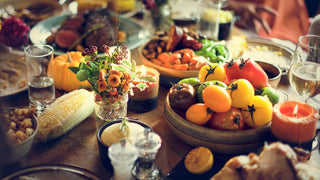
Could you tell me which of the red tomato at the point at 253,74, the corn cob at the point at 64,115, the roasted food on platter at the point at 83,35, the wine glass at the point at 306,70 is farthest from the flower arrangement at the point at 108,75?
the roasted food on platter at the point at 83,35

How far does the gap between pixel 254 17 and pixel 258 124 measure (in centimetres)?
165

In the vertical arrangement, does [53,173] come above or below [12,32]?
below

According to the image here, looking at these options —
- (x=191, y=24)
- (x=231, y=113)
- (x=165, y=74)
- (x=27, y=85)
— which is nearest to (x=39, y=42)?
(x=27, y=85)

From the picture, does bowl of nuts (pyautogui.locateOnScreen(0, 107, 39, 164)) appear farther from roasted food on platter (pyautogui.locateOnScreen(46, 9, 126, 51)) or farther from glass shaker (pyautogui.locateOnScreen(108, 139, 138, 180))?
roasted food on platter (pyautogui.locateOnScreen(46, 9, 126, 51))

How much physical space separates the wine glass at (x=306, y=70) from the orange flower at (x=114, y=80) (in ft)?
2.24

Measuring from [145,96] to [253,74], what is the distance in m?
0.47

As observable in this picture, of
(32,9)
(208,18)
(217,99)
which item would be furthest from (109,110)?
(32,9)

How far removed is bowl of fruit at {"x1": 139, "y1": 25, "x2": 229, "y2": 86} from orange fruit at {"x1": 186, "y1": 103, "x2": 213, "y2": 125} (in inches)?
18.1

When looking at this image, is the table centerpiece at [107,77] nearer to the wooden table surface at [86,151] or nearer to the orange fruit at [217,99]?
the wooden table surface at [86,151]

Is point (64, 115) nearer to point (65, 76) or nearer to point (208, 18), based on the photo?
point (65, 76)

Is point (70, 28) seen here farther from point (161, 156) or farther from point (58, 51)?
point (161, 156)

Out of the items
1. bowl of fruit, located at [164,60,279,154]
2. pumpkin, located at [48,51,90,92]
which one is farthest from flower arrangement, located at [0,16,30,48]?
bowl of fruit, located at [164,60,279,154]

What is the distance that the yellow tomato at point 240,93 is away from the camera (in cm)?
120

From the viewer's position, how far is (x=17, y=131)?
3.91ft
